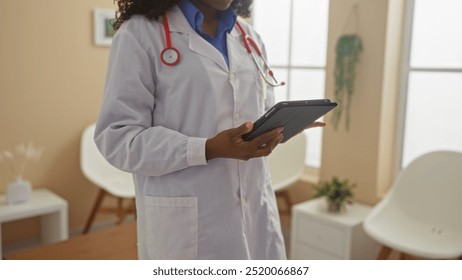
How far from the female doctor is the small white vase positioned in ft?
4.77

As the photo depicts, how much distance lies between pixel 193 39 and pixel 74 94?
1.81 m

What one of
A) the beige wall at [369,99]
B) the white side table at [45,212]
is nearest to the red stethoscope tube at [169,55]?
the beige wall at [369,99]

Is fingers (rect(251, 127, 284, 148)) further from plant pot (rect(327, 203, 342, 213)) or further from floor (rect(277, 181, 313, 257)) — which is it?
floor (rect(277, 181, 313, 257))

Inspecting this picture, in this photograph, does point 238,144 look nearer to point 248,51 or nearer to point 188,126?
point 188,126

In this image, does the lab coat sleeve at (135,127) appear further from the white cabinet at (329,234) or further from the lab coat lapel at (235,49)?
the white cabinet at (329,234)

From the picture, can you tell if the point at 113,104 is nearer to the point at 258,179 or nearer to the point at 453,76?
the point at 258,179

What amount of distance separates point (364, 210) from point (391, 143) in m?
0.34

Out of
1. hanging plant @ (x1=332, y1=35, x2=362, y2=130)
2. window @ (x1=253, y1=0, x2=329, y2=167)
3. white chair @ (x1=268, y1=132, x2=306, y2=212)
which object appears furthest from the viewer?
white chair @ (x1=268, y1=132, x2=306, y2=212)

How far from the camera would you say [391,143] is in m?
2.00

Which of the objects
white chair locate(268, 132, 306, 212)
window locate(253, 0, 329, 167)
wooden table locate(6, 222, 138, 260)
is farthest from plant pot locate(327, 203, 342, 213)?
wooden table locate(6, 222, 138, 260)

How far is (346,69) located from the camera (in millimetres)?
2051

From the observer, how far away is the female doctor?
30.2 inches

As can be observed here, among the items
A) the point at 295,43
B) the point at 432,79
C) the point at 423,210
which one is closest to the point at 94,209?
the point at 295,43

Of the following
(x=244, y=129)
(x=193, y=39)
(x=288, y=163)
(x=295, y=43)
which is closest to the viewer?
(x=244, y=129)
